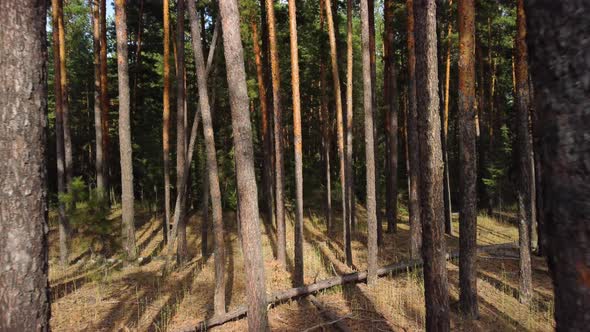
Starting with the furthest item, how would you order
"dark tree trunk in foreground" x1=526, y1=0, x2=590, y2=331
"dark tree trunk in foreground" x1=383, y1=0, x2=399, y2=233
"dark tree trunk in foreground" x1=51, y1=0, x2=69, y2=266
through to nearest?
"dark tree trunk in foreground" x1=383, y1=0, x2=399, y2=233
"dark tree trunk in foreground" x1=51, y1=0, x2=69, y2=266
"dark tree trunk in foreground" x1=526, y1=0, x2=590, y2=331

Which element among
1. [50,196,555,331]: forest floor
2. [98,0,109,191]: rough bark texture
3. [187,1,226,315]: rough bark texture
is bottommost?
[50,196,555,331]: forest floor

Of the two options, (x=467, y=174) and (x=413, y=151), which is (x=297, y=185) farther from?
(x=413, y=151)

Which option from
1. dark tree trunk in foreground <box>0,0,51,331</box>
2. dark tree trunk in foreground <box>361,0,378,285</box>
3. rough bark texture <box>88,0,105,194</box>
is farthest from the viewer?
rough bark texture <box>88,0,105,194</box>

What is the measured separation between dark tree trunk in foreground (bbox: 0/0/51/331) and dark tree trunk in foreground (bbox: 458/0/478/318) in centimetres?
737

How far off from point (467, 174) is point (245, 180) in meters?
4.67

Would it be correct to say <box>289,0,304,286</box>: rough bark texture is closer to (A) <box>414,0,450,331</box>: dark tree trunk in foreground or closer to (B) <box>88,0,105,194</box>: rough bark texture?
(A) <box>414,0,450,331</box>: dark tree trunk in foreground

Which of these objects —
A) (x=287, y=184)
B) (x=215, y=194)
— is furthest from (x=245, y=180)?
(x=287, y=184)

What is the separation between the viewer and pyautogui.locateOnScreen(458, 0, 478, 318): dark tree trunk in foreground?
25.6ft

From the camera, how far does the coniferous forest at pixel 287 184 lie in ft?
3.58

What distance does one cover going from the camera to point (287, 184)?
2277 cm

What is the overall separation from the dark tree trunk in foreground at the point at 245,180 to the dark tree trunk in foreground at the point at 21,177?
11.0ft

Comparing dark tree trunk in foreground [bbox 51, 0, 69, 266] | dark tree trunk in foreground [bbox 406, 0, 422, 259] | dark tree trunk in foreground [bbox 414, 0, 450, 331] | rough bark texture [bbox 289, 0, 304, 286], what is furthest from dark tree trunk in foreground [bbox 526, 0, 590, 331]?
dark tree trunk in foreground [bbox 51, 0, 69, 266]

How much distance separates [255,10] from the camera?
15625mm

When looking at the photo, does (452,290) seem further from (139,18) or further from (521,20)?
(139,18)
